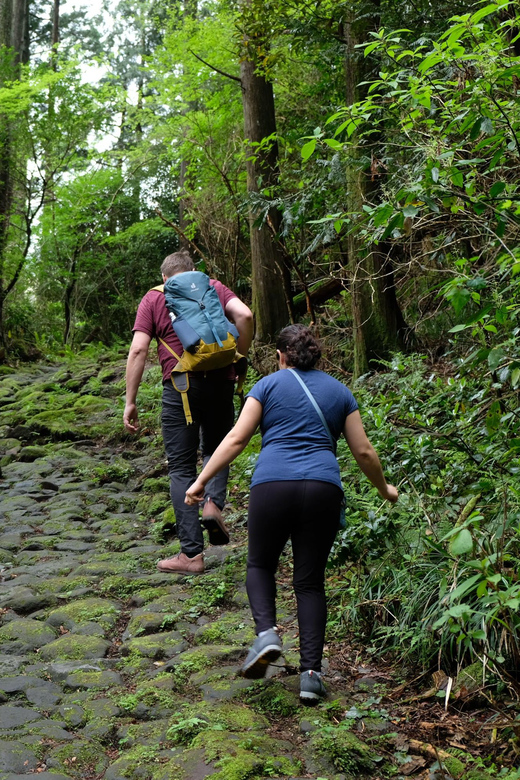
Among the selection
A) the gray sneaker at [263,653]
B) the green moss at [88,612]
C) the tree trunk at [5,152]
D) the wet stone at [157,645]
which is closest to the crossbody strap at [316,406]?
the gray sneaker at [263,653]

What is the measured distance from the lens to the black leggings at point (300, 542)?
11.2 ft

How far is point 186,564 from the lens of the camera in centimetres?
561

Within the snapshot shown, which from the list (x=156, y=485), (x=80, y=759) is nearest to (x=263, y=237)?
(x=156, y=485)

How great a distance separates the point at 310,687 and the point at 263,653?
28 cm

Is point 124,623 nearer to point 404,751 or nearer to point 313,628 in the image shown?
point 313,628

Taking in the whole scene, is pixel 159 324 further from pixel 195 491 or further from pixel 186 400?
pixel 195 491

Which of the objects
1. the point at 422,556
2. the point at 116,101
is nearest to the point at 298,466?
the point at 422,556

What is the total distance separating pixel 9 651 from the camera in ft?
14.2

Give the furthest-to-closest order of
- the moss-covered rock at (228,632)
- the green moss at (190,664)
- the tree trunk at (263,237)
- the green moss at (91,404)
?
the green moss at (91,404), the tree trunk at (263,237), the moss-covered rock at (228,632), the green moss at (190,664)

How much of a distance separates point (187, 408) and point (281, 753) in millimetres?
2802

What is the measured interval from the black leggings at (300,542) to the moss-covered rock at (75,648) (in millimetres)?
1340

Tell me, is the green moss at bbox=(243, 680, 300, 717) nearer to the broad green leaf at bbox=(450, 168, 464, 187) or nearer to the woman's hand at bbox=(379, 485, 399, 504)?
the woman's hand at bbox=(379, 485, 399, 504)

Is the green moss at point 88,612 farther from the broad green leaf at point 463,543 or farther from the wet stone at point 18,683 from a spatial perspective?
the broad green leaf at point 463,543

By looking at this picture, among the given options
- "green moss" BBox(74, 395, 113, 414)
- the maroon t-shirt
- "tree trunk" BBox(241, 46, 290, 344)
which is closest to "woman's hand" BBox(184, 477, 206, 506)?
the maroon t-shirt
